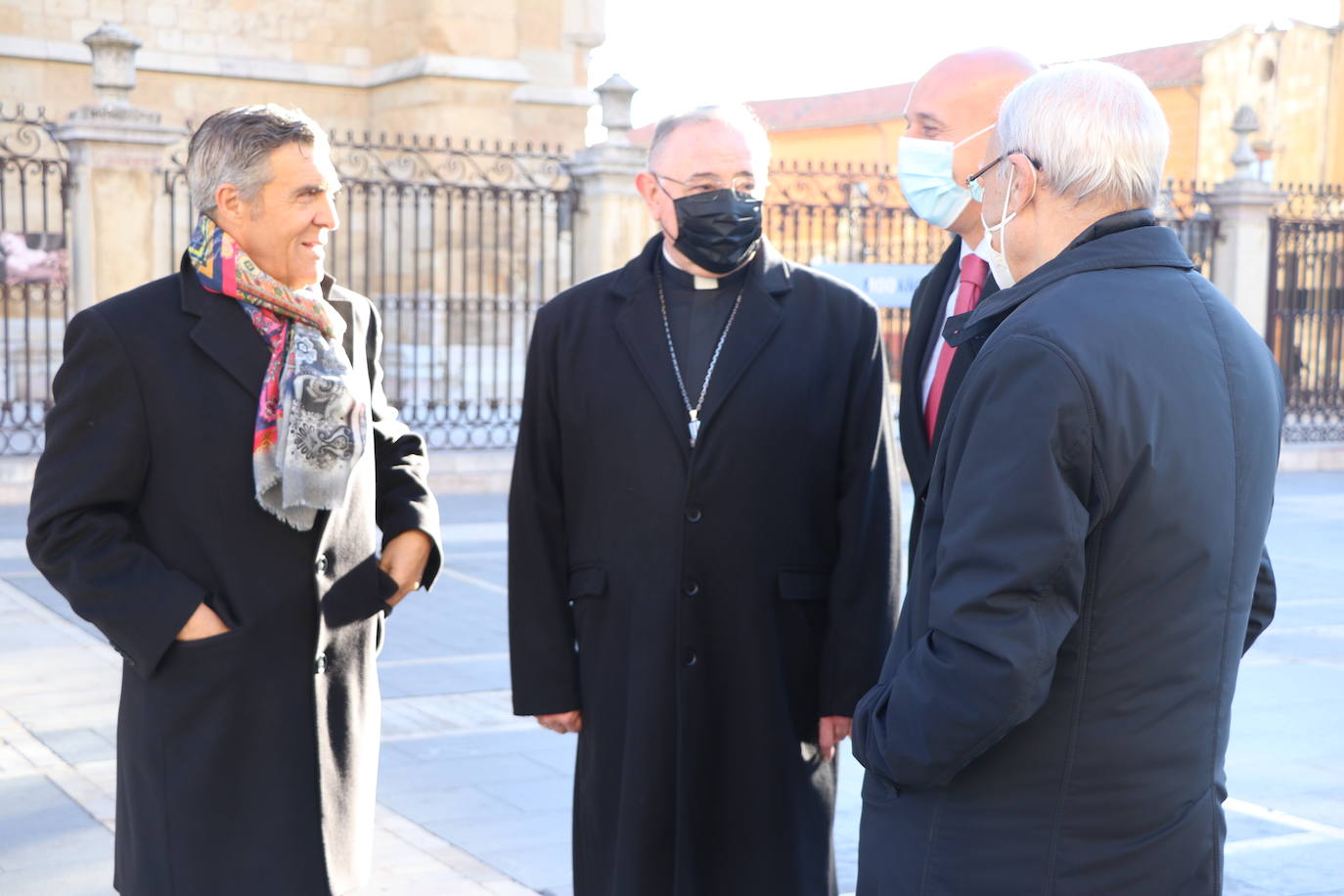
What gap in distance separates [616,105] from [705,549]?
1228 centimetres

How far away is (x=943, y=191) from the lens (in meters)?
3.59

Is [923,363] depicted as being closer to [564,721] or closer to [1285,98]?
[564,721]

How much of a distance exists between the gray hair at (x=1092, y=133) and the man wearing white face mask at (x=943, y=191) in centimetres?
93

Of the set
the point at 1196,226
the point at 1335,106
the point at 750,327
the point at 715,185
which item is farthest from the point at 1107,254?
the point at 1335,106

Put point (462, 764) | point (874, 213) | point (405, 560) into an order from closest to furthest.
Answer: point (405, 560)
point (462, 764)
point (874, 213)

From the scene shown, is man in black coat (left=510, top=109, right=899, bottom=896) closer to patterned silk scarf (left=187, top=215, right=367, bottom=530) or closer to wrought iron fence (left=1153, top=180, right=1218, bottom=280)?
patterned silk scarf (left=187, top=215, right=367, bottom=530)

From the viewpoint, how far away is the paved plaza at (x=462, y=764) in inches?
179

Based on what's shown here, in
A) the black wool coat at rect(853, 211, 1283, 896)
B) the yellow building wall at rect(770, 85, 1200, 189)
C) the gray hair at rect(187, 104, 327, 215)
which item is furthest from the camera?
the yellow building wall at rect(770, 85, 1200, 189)

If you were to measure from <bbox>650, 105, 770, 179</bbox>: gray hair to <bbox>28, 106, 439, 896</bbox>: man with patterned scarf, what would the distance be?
0.81 metres

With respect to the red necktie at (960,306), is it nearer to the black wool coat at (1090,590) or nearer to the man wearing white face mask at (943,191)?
the man wearing white face mask at (943,191)

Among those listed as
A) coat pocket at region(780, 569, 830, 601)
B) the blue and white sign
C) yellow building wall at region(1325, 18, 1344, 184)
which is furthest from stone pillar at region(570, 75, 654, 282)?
yellow building wall at region(1325, 18, 1344, 184)

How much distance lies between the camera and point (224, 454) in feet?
9.77

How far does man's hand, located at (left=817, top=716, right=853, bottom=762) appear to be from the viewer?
3391 millimetres

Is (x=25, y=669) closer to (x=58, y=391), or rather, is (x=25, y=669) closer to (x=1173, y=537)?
(x=58, y=391)
